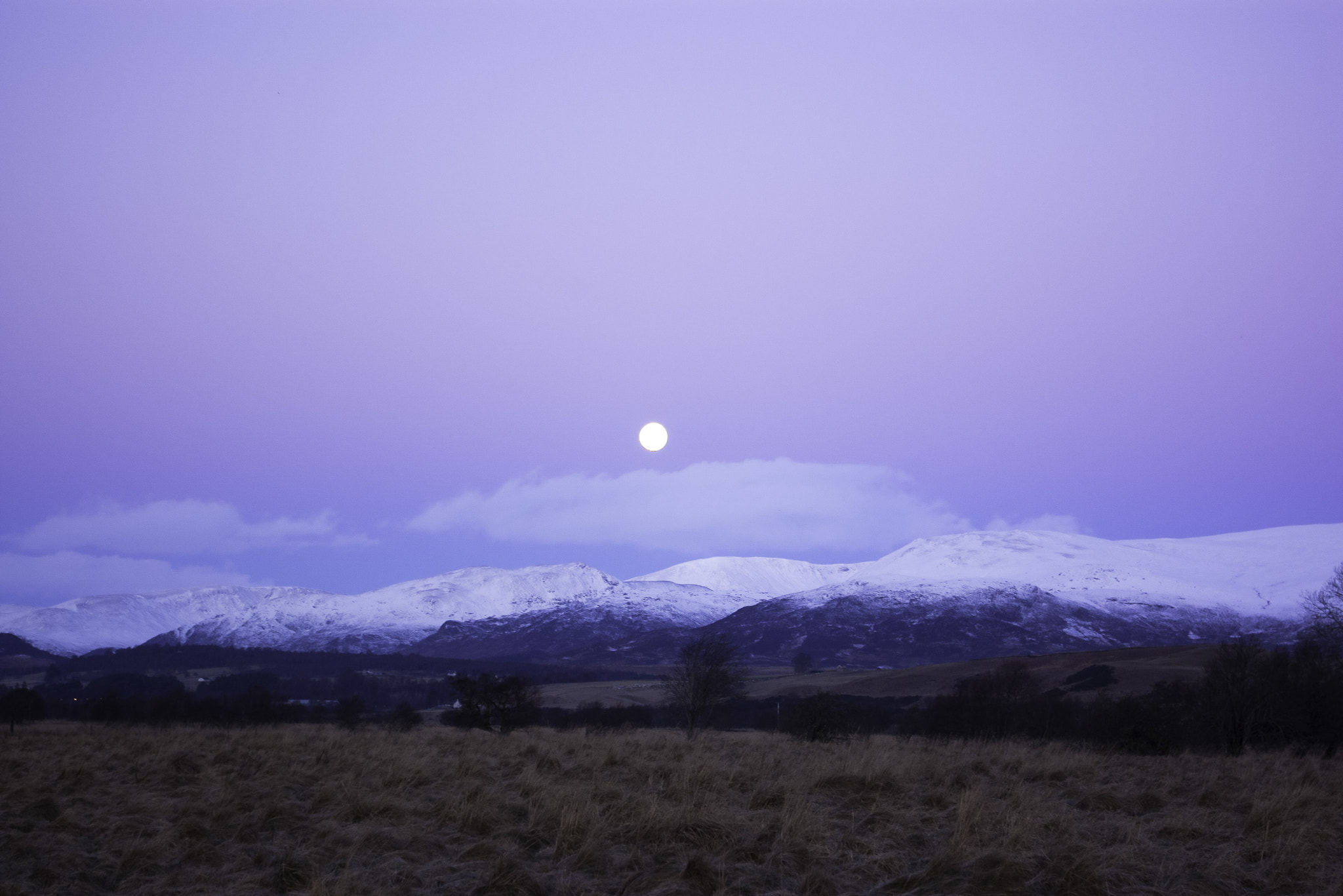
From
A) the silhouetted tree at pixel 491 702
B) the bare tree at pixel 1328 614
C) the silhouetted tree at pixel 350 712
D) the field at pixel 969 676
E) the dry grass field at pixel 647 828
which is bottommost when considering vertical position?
the field at pixel 969 676

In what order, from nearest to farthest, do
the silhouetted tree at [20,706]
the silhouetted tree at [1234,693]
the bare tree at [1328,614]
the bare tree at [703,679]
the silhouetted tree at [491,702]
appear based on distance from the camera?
the silhouetted tree at [1234,693]
the bare tree at [1328,614]
the bare tree at [703,679]
the silhouetted tree at [491,702]
the silhouetted tree at [20,706]

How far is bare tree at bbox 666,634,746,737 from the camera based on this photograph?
1991 inches

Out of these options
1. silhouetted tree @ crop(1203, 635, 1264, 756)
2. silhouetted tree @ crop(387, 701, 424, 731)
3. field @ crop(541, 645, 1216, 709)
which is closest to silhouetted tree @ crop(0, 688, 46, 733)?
silhouetted tree @ crop(387, 701, 424, 731)

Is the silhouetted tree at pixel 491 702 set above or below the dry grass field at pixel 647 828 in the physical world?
below

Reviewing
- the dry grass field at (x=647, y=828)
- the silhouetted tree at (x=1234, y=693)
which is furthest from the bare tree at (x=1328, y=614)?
the dry grass field at (x=647, y=828)

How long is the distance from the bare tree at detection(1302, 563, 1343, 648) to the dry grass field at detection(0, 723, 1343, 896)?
75.1 feet

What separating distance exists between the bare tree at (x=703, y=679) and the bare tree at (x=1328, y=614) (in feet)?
87.5

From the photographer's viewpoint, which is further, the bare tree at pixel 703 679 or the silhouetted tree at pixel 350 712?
the silhouetted tree at pixel 350 712

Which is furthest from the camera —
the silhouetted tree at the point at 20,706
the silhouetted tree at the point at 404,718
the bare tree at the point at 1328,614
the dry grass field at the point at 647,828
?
the silhouetted tree at the point at 404,718

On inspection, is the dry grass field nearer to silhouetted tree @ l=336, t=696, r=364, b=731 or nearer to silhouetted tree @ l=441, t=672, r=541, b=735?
silhouetted tree @ l=441, t=672, r=541, b=735

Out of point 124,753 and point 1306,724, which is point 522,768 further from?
point 1306,724

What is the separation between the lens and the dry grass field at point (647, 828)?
9906 mm

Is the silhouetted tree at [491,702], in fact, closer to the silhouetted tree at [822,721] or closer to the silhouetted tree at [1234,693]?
the silhouetted tree at [822,721]

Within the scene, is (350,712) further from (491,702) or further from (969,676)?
(969,676)
